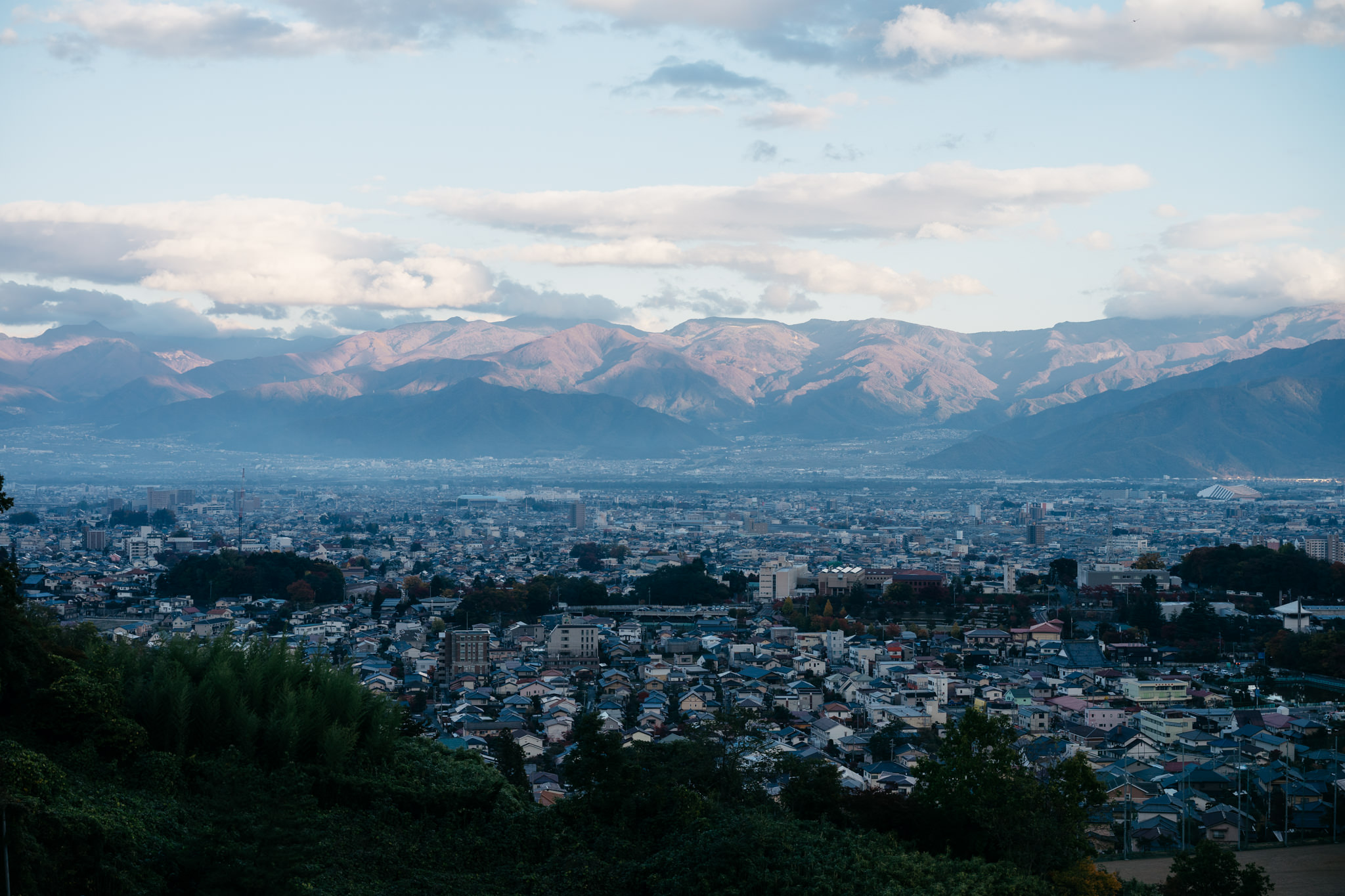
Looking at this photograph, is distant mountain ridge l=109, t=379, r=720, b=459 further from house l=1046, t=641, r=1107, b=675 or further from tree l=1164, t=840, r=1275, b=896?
tree l=1164, t=840, r=1275, b=896

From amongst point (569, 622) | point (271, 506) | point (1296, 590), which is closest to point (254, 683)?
point (569, 622)

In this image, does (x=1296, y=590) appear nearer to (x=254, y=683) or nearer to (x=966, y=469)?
(x=254, y=683)

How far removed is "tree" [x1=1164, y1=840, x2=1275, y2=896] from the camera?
802cm

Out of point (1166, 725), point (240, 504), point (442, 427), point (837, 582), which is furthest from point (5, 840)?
point (442, 427)

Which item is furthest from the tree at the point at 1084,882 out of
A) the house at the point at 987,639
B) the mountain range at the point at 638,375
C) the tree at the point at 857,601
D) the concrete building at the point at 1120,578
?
the mountain range at the point at 638,375

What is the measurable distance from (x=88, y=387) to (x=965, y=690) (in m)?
141

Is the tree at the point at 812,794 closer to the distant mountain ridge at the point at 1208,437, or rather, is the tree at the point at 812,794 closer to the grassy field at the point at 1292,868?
the grassy field at the point at 1292,868

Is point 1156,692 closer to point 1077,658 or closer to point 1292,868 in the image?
point 1077,658

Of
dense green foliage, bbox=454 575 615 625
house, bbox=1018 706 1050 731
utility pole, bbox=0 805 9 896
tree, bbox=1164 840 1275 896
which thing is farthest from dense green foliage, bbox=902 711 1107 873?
dense green foliage, bbox=454 575 615 625

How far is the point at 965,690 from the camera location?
694 inches

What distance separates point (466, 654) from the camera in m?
19.8

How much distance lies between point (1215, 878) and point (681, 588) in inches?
773

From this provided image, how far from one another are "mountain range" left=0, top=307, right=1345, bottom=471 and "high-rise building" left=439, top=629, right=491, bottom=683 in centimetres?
8546

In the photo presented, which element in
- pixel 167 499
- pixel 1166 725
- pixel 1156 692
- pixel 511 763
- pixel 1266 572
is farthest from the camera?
pixel 167 499
